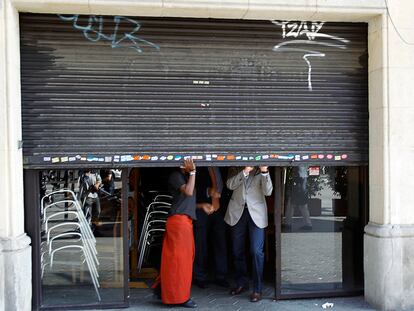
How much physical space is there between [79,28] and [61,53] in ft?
1.09

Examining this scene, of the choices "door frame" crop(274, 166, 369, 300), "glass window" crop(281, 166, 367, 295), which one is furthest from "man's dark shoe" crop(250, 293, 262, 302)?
"glass window" crop(281, 166, 367, 295)

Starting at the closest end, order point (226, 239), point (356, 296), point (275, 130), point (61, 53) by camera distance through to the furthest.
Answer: point (61, 53) < point (275, 130) < point (356, 296) < point (226, 239)

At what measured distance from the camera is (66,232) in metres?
5.75

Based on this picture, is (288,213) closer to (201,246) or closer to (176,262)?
(201,246)

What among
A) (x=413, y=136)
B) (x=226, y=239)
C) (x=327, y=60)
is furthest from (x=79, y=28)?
(x=413, y=136)

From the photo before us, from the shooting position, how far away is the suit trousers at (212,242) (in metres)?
6.74

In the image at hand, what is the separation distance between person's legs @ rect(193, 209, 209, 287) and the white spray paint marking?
224cm

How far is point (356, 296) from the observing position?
20.4ft

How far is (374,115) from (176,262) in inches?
111

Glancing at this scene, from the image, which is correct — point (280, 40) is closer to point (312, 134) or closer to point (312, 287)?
point (312, 134)

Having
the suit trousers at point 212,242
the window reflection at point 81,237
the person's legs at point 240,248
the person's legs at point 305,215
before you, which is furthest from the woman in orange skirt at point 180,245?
the person's legs at point 305,215

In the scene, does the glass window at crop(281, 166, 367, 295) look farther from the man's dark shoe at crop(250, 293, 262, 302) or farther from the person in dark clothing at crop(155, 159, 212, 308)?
the person in dark clothing at crop(155, 159, 212, 308)

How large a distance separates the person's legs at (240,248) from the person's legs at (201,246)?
1.92 feet

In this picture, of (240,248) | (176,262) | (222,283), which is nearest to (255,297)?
(240,248)
